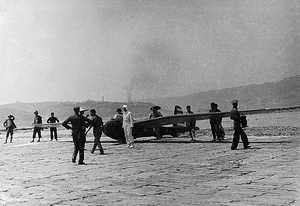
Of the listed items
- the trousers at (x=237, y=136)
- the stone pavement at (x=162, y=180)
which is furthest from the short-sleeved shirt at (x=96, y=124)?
the trousers at (x=237, y=136)

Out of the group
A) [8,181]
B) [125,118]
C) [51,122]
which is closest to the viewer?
[8,181]

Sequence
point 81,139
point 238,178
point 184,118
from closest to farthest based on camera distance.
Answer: point 238,178 < point 81,139 < point 184,118

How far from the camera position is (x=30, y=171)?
9.53 metres

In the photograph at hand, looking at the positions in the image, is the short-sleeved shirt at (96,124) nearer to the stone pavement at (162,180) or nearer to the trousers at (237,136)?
the stone pavement at (162,180)

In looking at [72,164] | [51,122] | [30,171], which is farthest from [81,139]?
[51,122]

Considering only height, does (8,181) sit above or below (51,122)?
below

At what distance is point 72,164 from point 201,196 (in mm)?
5627

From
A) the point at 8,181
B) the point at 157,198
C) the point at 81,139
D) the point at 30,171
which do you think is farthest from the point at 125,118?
the point at 157,198

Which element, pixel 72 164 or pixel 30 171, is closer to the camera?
pixel 30 171

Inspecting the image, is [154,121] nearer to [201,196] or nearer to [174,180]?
[174,180]

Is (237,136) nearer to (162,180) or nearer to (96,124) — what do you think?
(96,124)

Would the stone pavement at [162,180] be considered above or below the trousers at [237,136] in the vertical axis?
below

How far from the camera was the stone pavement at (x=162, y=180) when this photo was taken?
19.0 feet

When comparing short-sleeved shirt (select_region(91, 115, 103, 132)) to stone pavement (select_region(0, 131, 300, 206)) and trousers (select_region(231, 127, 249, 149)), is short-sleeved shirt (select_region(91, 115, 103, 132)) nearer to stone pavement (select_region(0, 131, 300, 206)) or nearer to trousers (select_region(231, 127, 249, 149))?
stone pavement (select_region(0, 131, 300, 206))
